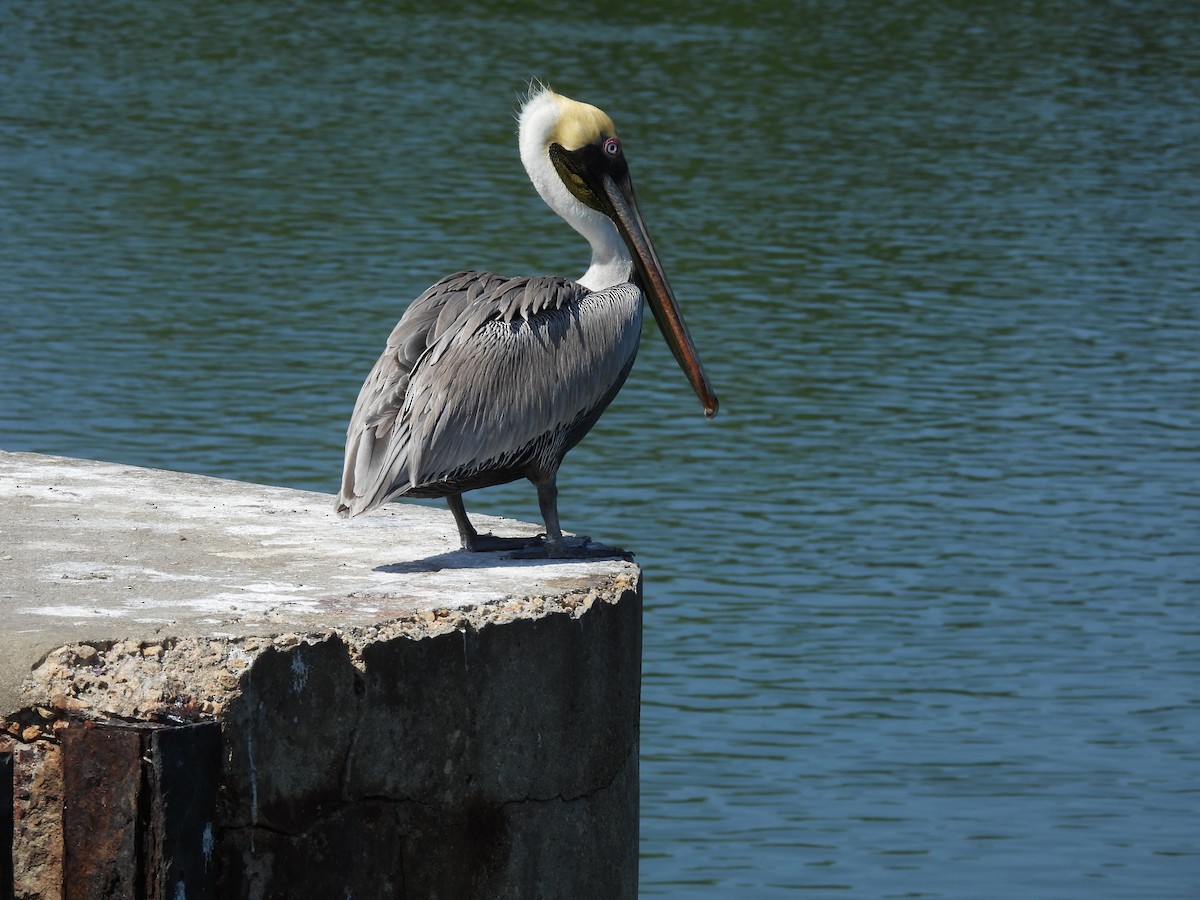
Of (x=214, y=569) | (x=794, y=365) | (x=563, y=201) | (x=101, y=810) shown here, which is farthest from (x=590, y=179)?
(x=794, y=365)

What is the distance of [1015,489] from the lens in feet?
37.8

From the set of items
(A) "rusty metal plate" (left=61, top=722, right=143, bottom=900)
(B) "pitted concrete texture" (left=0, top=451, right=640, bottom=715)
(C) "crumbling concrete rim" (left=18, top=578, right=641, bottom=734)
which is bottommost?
(A) "rusty metal plate" (left=61, top=722, right=143, bottom=900)

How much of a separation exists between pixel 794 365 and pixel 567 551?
27.9 ft

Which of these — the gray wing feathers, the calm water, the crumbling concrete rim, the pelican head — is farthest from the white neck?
the calm water

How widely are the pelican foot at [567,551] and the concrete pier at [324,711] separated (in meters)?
0.06

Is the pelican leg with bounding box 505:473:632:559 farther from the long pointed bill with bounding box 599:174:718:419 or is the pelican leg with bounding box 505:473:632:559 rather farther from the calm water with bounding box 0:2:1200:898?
the calm water with bounding box 0:2:1200:898

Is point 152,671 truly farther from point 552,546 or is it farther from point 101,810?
point 552,546

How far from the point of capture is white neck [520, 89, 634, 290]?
5941 millimetres

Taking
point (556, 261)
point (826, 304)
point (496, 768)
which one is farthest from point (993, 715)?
point (556, 261)

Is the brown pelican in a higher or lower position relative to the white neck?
lower

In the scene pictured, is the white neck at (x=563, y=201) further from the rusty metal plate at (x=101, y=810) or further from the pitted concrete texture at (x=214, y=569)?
the rusty metal plate at (x=101, y=810)

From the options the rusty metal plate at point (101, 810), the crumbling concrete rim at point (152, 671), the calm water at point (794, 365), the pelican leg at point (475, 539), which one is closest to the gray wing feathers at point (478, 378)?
the pelican leg at point (475, 539)

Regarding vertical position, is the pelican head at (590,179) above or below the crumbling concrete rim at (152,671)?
above

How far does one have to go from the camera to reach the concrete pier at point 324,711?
437 cm
